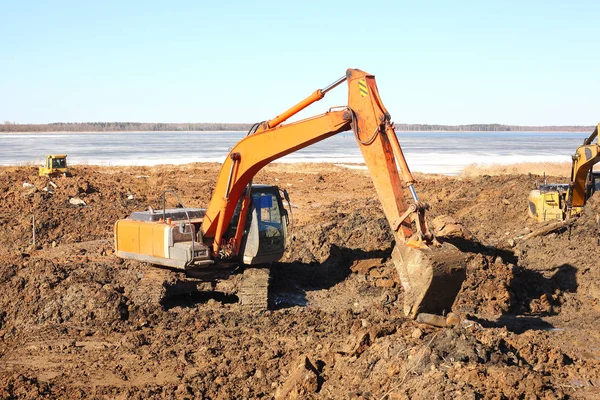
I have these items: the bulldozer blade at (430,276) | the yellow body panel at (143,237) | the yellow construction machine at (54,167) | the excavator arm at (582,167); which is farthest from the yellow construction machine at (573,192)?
the yellow construction machine at (54,167)

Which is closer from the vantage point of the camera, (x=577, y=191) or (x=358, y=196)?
(x=577, y=191)

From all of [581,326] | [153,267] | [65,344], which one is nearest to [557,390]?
[581,326]

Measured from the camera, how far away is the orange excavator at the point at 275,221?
923 cm

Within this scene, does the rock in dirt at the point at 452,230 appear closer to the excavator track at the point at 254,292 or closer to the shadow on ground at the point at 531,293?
the shadow on ground at the point at 531,293

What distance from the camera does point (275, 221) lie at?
42.9ft

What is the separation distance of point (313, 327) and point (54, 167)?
24.0 metres

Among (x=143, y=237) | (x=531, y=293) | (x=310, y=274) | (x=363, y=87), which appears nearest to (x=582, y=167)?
(x=531, y=293)

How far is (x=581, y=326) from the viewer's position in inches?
474

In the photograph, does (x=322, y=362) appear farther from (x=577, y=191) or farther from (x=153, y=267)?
(x=577, y=191)

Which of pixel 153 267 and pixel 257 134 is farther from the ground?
pixel 257 134

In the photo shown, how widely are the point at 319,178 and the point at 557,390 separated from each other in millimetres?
27454

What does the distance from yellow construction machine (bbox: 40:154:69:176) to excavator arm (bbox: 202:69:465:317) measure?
70.1ft

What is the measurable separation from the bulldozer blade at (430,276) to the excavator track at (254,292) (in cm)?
369

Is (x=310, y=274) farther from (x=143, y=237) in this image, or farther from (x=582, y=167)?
(x=582, y=167)
